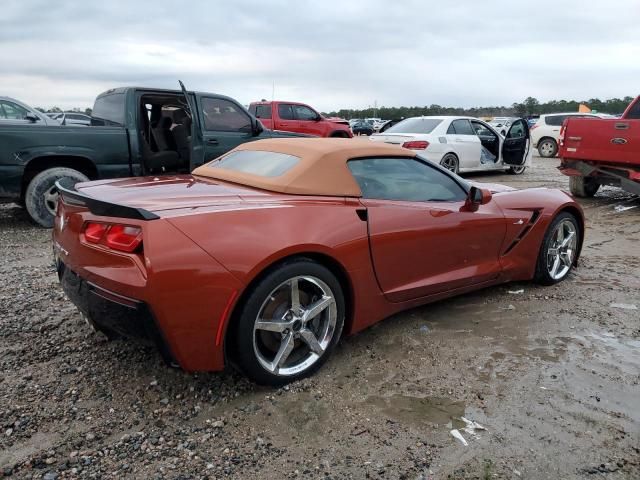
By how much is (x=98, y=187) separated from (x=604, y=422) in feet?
→ 9.91

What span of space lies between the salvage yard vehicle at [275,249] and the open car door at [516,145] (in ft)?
28.8

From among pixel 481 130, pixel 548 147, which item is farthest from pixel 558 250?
pixel 548 147

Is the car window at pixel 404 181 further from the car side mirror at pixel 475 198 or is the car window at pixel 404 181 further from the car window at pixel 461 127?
the car window at pixel 461 127

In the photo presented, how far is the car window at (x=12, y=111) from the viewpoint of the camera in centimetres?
930

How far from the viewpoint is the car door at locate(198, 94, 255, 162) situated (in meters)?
7.52

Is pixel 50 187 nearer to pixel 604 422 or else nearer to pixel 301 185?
pixel 301 185

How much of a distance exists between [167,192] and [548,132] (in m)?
17.9

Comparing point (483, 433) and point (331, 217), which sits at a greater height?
point (331, 217)

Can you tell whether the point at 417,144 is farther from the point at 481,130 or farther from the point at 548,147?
the point at 548,147

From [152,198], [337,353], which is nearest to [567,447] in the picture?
[337,353]

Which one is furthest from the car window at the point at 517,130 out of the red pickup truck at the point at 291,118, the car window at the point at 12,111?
the car window at the point at 12,111

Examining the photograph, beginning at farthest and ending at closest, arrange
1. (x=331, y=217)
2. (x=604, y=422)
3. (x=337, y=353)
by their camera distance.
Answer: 1. (x=337, y=353)
2. (x=331, y=217)
3. (x=604, y=422)

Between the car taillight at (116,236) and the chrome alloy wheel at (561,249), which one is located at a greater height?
the car taillight at (116,236)

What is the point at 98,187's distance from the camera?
120 inches
